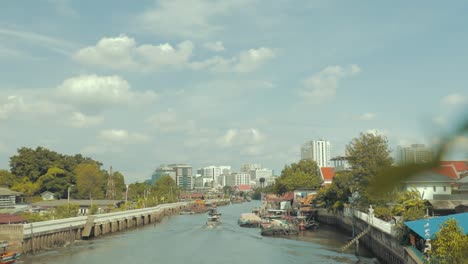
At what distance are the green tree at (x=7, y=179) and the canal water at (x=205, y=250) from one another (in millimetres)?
40488

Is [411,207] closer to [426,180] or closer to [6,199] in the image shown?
[426,180]

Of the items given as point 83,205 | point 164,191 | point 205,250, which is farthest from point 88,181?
point 205,250

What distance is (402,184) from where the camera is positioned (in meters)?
1.14

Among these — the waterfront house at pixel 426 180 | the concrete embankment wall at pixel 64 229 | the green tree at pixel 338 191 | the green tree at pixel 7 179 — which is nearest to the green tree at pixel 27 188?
the green tree at pixel 7 179

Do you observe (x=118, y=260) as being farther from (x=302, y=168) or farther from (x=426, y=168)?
(x=302, y=168)

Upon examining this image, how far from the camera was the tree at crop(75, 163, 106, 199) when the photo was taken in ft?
299

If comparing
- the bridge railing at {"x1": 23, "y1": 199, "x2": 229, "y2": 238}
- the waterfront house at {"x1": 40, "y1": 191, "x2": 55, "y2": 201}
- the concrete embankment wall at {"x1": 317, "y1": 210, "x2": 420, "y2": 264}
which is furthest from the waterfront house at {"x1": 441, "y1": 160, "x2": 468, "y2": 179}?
the waterfront house at {"x1": 40, "y1": 191, "x2": 55, "y2": 201}

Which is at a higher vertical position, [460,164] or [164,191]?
[460,164]

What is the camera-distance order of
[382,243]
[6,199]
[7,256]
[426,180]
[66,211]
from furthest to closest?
[6,199] → [66,211] → [382,243] → [7,256] → [426,180]

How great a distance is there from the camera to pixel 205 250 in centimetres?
4144

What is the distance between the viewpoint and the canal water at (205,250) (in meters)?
35.7

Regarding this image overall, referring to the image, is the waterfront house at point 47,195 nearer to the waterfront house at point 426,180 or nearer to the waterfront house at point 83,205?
the waterfront house at point 83,205

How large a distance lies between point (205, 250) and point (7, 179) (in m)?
59.0

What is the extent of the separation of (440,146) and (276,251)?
1612 inches
